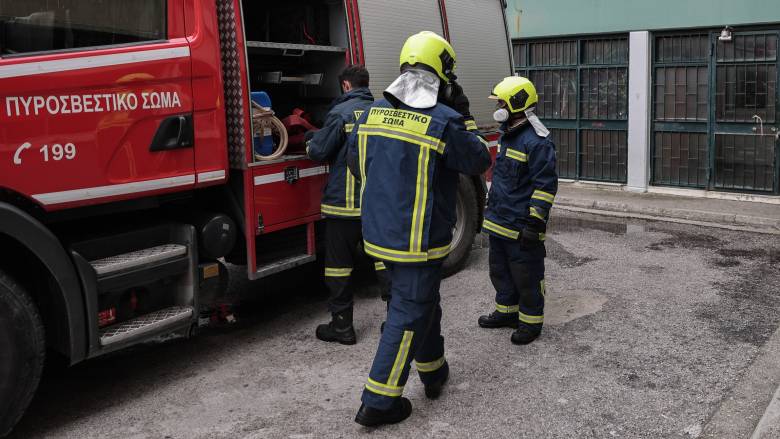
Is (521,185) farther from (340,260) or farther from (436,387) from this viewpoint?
(436,387)

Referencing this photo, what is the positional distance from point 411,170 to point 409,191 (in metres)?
0.10

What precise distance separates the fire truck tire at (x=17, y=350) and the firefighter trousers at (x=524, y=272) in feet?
8.98

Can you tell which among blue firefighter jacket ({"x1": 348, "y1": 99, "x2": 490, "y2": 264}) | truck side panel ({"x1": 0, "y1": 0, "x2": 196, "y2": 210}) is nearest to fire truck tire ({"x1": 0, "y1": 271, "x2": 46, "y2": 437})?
truck side panel ({"x1": 0, "y1": 0, "x2": 196, "y2": 210})

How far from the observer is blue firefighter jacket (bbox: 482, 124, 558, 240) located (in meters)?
4.79

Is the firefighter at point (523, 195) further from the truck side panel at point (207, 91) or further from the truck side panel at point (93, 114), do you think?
the truck side panel at point (93, 114)

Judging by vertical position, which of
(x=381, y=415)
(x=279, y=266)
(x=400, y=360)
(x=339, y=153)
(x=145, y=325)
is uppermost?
(x=339, y=153)

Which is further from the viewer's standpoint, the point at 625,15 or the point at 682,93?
the point at 625,15

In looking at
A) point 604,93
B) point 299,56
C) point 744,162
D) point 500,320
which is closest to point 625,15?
point 604,93

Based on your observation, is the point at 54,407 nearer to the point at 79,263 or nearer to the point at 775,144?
the point at 79,263

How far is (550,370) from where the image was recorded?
4.59m

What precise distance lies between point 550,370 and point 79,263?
8.59 ft

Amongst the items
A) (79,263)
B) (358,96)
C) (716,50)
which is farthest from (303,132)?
(716,50)

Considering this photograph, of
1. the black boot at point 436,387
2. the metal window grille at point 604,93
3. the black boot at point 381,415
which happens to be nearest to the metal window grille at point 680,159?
the metal window grille at point 604,93

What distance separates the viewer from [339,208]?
5.09 meters
